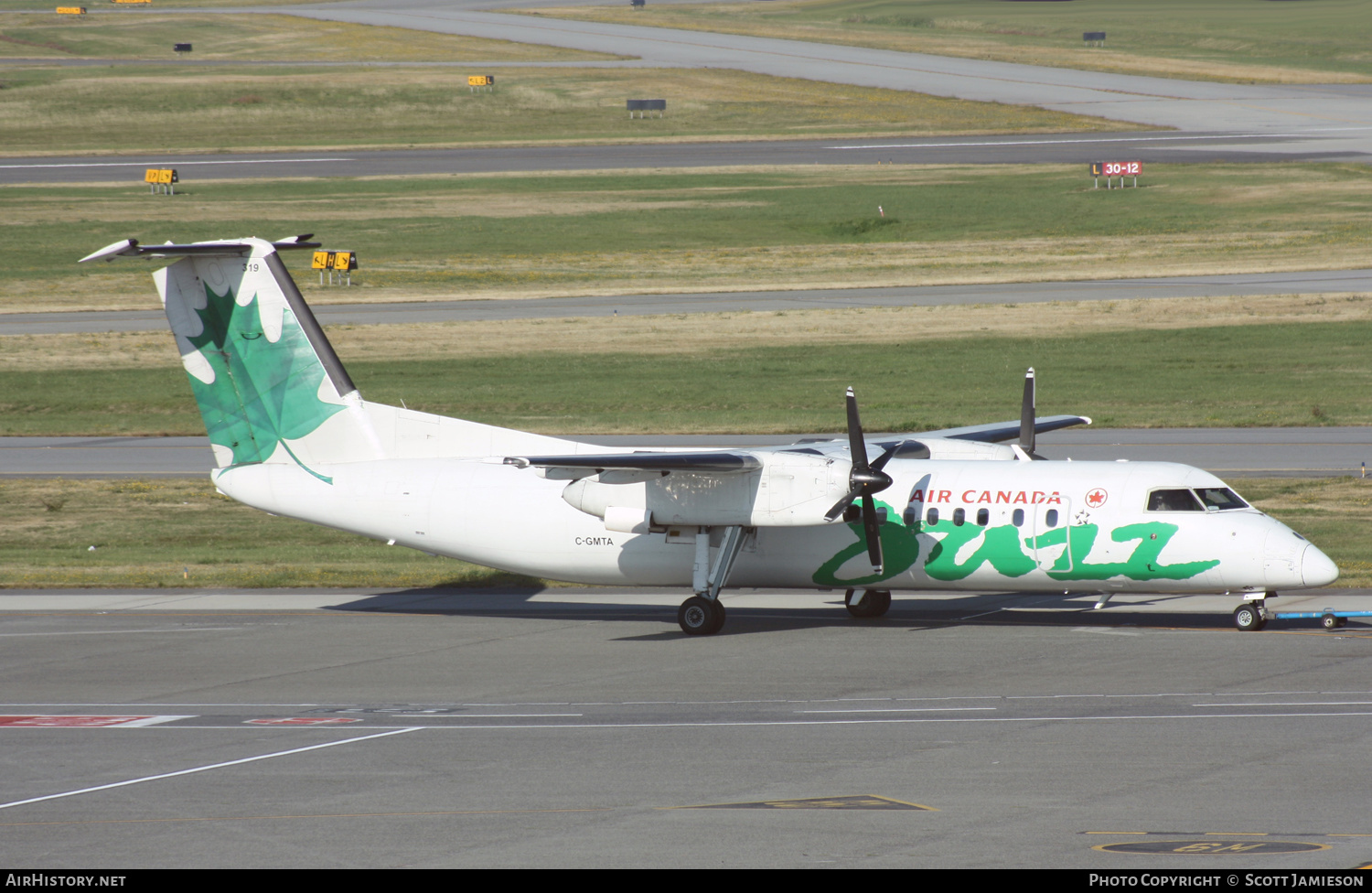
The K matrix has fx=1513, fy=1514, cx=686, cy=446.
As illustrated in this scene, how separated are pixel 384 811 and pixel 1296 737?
10.2 meters

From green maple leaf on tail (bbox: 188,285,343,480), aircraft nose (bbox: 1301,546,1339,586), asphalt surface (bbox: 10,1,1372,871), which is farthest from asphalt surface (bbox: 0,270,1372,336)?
aircraft nose (bbox: 1301,546,1339,586)

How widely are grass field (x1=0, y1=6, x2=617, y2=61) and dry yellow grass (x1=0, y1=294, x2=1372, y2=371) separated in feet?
259

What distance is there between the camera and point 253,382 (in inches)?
1074

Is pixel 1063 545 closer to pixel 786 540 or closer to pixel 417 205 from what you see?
pixel 786 540

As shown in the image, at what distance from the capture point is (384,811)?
49.5 ft

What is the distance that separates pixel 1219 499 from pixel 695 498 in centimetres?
827

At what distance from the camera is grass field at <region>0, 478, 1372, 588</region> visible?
1216 inches

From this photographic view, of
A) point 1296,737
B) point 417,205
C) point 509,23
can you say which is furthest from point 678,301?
point 509,23

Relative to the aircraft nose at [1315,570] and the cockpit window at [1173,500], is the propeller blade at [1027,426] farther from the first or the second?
the aircraft nose at [1315,570]

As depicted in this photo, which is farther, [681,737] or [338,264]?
[338,264]

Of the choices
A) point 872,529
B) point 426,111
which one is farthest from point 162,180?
point 872,529

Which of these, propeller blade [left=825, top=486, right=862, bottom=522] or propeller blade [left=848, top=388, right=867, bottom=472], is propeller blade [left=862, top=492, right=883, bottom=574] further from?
propeller blade [left=848, top=388, right=867, bottom=472]

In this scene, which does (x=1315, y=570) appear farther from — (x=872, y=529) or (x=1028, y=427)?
(x=872, y=529)

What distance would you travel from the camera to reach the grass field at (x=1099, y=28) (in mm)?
125062
